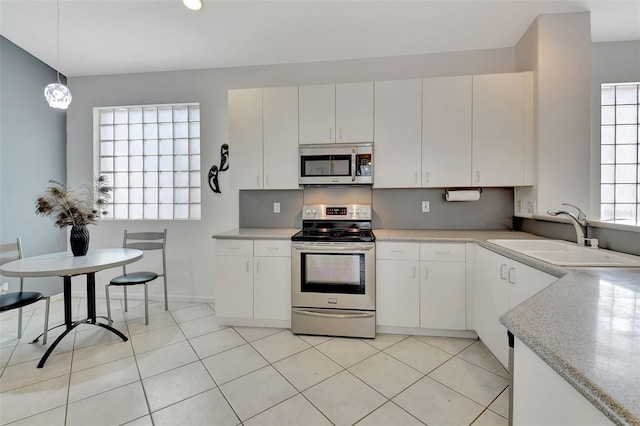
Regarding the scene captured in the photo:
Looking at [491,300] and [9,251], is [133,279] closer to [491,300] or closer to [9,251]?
[9,251]

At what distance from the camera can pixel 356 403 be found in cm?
175

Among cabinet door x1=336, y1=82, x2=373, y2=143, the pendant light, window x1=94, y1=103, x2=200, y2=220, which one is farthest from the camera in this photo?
window x1=94, y1=103, x2=200, y2=220

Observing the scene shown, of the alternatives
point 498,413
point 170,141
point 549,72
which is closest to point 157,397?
point 498,413

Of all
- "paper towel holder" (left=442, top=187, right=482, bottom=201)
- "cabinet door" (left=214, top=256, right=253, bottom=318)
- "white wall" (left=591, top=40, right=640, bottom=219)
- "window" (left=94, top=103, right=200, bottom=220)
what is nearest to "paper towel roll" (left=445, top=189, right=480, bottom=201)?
"paper towel holder" (left=442, top=187, right=482, bottom=201)

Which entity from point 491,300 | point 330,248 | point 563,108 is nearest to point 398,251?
point 330,248

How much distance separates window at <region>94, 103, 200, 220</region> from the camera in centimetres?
363

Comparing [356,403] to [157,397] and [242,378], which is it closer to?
[242,378]

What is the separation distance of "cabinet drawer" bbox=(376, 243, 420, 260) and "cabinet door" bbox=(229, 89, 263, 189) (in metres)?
1.41

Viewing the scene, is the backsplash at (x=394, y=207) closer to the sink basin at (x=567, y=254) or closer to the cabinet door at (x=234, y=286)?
the cabinet door at (x=234, y=286)

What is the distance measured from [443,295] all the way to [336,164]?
1.58 metres

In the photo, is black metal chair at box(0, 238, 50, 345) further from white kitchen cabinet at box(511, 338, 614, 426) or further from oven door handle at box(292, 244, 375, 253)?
white kitchen cabinet at box(511, 338, 614, 426)

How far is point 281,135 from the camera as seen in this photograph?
2.96 metres

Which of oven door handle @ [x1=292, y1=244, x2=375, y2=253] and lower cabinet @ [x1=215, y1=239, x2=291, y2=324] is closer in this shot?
oven door handle @ [x1=292, y1=244, x2=375, y2=253]

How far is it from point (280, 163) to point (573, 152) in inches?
105
